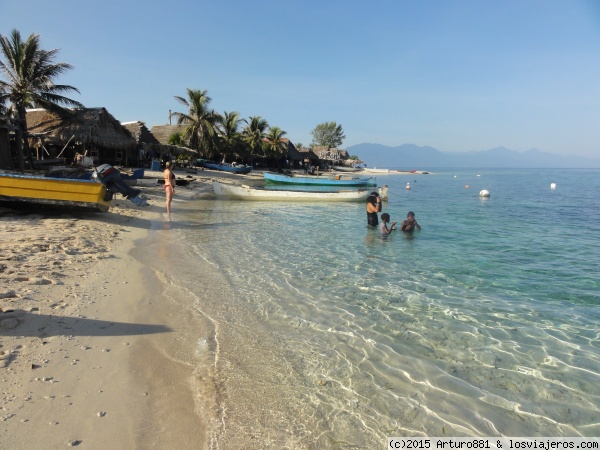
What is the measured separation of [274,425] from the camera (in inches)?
107

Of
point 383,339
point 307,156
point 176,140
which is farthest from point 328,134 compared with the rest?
point 383,339

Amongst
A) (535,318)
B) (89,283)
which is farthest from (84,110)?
(535,318)

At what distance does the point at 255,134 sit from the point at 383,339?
146 ft

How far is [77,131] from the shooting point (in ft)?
→ 65.3

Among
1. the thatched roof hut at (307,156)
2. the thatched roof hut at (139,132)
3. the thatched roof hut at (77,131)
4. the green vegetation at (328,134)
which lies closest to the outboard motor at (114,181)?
the thatched roof hut at (77,131)

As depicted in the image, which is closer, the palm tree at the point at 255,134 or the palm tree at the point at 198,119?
the palm tree at the point at 198,119

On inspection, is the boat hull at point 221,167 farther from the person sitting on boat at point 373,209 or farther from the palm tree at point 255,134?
the person sitting on boat at point 373,209

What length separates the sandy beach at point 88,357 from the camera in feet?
8.05

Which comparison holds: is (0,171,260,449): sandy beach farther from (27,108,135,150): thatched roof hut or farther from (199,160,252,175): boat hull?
(199,160,252,175): boat hull

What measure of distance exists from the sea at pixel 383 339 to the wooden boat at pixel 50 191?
1.92 meters

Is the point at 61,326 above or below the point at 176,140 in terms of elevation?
below

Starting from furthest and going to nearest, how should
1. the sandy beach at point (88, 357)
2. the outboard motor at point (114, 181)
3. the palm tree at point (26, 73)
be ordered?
the palm tree at point (26, 73) < the outboard motor at point (114, 181) < the sandy beach at point (88, 357)

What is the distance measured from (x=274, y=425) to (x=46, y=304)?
317cm

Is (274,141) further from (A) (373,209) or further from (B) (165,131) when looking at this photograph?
(A) (373,209)
